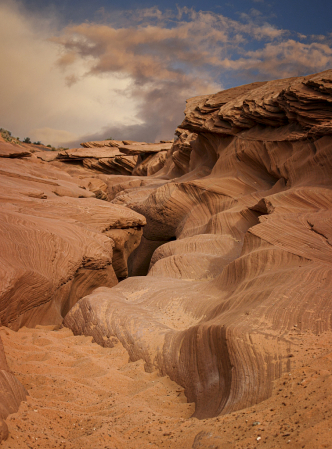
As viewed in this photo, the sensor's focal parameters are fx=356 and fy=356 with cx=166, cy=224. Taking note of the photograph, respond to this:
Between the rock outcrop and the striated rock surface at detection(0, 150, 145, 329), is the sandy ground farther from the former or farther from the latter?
the rock outcrop

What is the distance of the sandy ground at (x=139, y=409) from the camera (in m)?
2.06

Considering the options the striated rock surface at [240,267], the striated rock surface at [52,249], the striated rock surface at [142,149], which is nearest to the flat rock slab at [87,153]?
the striated rock surface at [142,149]

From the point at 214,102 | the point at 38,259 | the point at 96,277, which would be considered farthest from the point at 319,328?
the point at 214,102

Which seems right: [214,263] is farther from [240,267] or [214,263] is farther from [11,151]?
[11,151]

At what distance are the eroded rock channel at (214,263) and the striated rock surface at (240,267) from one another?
0.02 metres

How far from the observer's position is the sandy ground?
6.77 ft

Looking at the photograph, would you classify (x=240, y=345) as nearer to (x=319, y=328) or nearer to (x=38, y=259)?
(x=319, y=328)

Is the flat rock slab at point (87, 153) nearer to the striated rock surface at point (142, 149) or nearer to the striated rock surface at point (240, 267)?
the striated rock surface at point (142, 149)

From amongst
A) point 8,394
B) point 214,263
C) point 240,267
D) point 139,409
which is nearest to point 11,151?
point 214,263

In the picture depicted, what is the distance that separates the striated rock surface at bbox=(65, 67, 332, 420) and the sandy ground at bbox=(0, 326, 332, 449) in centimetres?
15

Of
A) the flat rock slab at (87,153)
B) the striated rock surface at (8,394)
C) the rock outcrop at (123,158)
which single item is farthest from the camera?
the flat rock slab at (87,153)

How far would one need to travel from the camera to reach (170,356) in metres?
3.65

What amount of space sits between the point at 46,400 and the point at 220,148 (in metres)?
11.0

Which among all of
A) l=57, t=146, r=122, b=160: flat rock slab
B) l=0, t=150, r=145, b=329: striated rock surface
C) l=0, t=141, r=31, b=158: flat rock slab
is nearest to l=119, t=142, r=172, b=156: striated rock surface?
l=57, t=146, r=122, b=160: flat rock slab
